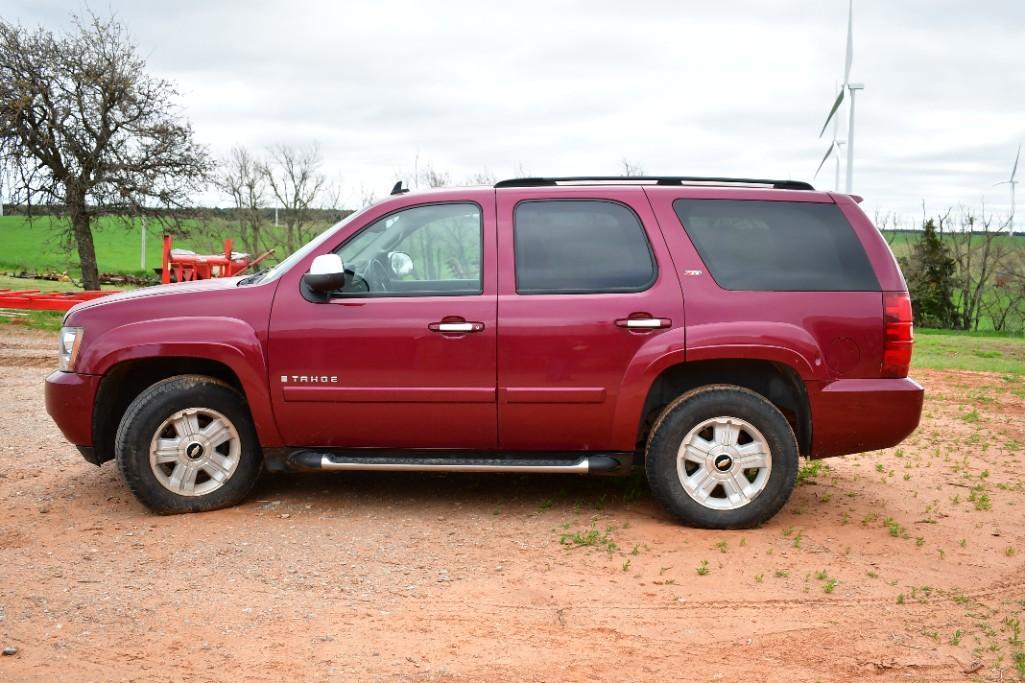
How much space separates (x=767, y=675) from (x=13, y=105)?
22163mm

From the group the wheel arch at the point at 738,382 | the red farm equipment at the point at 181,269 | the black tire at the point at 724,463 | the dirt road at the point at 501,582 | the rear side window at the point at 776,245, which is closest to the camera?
the dirt road at the point at 501,582

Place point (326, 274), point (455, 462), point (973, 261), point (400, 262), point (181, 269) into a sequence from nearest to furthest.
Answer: point (326, 274), point (455, 462), point (400, 262), point (181, 269), point (973, 261)

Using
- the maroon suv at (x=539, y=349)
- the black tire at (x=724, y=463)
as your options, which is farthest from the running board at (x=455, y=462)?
the black tire at (x=724, y=463)

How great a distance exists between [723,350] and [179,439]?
318cm

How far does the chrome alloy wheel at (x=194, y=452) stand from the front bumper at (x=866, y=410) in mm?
3387

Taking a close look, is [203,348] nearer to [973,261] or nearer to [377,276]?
[377,276]

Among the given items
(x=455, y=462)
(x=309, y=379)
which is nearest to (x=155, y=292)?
(x=309, y=379)

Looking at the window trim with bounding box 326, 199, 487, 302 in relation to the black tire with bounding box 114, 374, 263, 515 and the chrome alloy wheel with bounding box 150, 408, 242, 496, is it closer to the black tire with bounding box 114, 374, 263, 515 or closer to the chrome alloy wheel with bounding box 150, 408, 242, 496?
the black tire with bounding box 114, 374, 263, 515

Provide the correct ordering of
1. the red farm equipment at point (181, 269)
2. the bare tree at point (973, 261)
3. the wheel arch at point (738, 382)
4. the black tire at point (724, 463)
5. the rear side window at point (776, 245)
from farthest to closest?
the bare tree at point (973, 261) → the red farm equipment at point (181, 269) → the wheel arch at point (738, 382) → the rear side window at point (776, 245) → the black tire at point (724, 463)

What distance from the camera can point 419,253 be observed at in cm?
582

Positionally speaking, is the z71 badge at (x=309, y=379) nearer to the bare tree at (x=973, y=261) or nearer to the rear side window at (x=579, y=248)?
the rear side window at (x=579, y=248)

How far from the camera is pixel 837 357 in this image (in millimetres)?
5551

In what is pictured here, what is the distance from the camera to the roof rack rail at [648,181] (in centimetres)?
586

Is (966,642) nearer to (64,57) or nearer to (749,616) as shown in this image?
(749,616)
